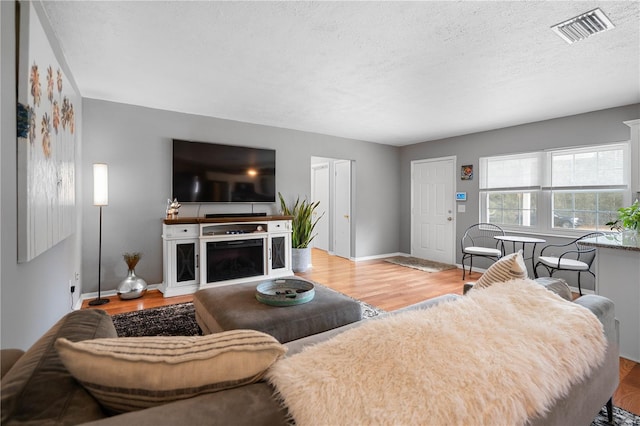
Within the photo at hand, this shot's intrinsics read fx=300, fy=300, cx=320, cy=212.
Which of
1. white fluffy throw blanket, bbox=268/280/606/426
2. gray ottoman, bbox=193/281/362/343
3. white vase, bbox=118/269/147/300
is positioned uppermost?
white fluffy throw blanket, bbox=268/280/606/426

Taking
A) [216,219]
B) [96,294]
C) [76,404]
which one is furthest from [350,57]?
[96,294]

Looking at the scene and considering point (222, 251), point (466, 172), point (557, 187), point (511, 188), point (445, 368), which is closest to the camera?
point (445, 368)

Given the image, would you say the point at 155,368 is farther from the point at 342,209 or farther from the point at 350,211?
the point at 342,209

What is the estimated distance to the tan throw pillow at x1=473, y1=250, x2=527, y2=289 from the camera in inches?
60.3

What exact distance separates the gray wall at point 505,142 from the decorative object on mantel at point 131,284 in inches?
195

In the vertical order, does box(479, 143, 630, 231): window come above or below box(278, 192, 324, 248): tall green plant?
above

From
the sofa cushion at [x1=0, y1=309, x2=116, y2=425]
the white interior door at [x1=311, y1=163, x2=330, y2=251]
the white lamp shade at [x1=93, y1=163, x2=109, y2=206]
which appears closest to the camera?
the sofa cushion at [x1=0, y1=309, x2=116, y2=425]

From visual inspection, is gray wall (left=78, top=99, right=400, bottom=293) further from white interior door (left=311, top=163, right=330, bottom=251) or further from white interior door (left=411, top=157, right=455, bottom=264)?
white interior door (left=411, top=157, right=455, bottom=264)

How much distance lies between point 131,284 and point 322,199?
4380mm

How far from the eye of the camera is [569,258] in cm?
414

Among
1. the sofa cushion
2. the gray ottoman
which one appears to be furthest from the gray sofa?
the gray ottoman

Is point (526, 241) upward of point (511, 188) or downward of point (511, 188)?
downward

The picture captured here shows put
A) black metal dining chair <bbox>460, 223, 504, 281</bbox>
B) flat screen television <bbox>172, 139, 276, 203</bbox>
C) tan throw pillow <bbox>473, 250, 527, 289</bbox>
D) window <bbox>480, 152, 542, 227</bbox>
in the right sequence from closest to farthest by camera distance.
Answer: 1. tan throw pillow <bbox>473, 250, 527, 289</bbox>
2. flat screen television <bbox>172, 139, 276, 203</bbox>
3. window <bbox>480, 152, 542, 227</bbox>
4. black metal dining chair <bbox>460, 223, 504, 281</bbox>

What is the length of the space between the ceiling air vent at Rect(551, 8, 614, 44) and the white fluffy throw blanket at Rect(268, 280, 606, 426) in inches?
80.0
